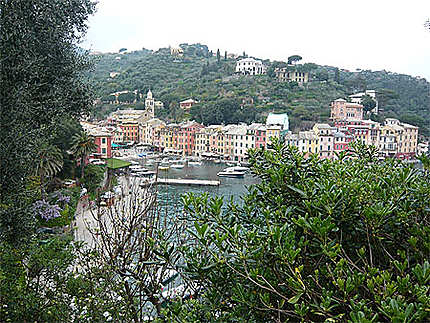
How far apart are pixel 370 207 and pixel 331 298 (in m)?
0.35

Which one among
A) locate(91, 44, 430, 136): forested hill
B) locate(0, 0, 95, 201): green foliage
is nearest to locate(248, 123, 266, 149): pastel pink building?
locate(91, 44, 430, 136): forested hill

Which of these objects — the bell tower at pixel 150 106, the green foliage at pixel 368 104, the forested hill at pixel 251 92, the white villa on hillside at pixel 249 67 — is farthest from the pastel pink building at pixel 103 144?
the white villa on hillside at pixel 249 67

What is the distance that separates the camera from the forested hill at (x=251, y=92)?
3678 cm

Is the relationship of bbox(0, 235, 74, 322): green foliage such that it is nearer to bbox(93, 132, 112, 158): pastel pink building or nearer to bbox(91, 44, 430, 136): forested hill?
bbox(93, 132, 112, 158): pastel pink building

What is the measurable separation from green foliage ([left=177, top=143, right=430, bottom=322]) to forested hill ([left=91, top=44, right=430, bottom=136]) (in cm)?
2679

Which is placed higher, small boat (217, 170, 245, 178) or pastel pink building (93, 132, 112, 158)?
pastel pink building (93, 132, 112, 158)

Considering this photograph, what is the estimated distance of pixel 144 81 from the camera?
5534cm

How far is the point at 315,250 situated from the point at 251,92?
42478 millimetres

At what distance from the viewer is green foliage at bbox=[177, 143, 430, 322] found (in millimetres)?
1207

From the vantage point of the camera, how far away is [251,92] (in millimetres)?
42969

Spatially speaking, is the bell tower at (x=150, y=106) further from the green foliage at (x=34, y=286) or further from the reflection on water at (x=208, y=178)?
the green foliage at (x=34, y=286)

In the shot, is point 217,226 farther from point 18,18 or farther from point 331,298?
point 18,18

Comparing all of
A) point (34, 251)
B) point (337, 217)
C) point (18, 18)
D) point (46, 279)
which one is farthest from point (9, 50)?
point (337, 217)

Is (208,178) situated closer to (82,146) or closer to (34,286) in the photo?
(82,146)
